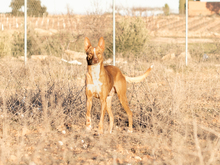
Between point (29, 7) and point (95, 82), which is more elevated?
point (29, 7)

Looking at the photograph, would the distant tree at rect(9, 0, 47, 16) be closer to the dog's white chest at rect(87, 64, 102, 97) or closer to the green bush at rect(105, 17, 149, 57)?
the green bush at rect(105, 17, 149, 57)

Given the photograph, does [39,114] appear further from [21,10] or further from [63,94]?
[21,10]

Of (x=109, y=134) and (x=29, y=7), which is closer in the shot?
(x=109, y=134)

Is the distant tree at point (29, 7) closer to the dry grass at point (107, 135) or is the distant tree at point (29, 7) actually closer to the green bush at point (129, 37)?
the green bush at point (129, 37)

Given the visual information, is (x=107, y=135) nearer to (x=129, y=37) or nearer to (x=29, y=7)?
(x=29, y=7)

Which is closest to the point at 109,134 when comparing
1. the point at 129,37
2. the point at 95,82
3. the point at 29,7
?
the point at 95,82

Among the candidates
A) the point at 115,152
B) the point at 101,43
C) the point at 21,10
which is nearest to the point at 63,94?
the point at 101,43

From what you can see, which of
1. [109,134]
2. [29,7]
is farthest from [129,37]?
[109,134]

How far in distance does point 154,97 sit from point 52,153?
1.74 meters

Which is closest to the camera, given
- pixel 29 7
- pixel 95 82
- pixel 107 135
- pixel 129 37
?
pixel 95 82

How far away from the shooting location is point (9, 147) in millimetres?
3727

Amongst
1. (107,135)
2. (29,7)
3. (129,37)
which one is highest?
(29,7)

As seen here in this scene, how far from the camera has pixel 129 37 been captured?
13203 millimetres

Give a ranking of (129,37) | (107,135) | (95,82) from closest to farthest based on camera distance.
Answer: (95,82), (107,135), (129,37)
